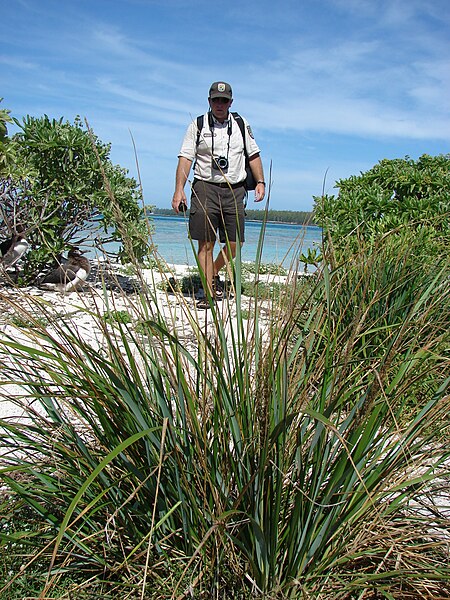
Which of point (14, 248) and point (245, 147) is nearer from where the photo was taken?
point (245, 147)

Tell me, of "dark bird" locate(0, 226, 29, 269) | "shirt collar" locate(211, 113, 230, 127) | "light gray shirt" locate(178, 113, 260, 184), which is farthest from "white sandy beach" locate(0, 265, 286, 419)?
"shirt collar" locate(211, 113, 230, 127)

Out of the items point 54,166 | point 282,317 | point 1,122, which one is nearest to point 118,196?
point 54,166

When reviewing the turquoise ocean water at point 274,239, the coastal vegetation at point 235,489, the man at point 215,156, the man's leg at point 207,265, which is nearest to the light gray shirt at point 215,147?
the man at point 215,156

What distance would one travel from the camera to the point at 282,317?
1.65 metres

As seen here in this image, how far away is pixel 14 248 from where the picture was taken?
6.73m

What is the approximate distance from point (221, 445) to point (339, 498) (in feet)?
1.07

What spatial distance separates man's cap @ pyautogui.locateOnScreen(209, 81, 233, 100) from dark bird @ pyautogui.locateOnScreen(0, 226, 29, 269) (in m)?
2.75

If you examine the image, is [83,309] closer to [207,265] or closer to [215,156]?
[207,265]

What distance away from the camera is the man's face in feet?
19.2

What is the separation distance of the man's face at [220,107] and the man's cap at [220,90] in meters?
0.07

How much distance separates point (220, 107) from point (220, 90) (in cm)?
23

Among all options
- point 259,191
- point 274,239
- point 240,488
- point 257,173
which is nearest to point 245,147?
point 257,173

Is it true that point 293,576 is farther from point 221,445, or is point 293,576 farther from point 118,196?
point 118,196

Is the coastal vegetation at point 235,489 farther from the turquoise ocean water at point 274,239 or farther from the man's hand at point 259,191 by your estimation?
the man's hand at point 259,191
